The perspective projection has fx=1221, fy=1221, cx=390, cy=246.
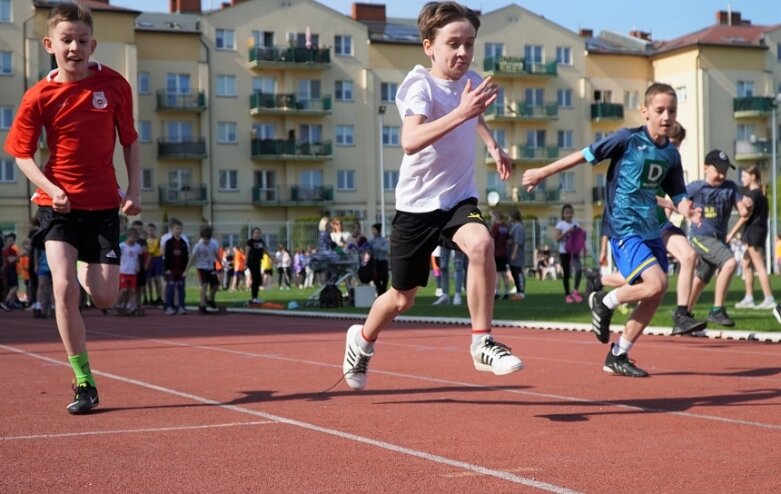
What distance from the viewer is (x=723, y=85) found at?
81.7 meters

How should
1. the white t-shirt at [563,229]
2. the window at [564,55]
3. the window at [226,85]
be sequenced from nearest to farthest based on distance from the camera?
1. the white t-shirt at [563,229]
2. the window at [226,85]
3. the window at [564,55]

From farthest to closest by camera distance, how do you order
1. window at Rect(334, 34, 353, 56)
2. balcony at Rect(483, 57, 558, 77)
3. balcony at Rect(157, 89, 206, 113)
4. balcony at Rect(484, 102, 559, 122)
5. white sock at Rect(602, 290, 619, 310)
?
balcony at Rect(484, 102, 559, 122), balcony at Rect(483, 57, 558, 77), window at Rect(334, 34, 353, 56), balcony at Rect(157, 89, 206, 113), white sock at Rect(602, 290, 619, 310)

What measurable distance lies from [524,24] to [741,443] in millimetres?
76364

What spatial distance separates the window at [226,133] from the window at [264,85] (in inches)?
101

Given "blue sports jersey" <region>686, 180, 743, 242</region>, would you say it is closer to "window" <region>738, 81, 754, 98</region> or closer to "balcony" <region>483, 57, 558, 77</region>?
"balcony" <region>483, 57, 558, 77</region>

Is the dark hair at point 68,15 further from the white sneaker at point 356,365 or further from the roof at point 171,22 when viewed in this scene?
the roof at point 171,22

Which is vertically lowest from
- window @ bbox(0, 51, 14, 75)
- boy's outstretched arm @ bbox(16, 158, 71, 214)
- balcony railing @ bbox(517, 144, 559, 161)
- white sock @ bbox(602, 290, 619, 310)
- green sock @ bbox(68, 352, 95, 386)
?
green sock @ bbox(68, 352, 95, 386)

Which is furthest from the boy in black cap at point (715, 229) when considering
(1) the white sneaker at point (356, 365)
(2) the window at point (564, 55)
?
(2) the window at point (564, 55)

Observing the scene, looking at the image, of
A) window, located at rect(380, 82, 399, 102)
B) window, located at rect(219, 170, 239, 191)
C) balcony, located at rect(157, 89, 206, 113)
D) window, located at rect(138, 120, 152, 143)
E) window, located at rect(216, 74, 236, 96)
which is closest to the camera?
balcony, located at rect(157, 89, 206, 113)

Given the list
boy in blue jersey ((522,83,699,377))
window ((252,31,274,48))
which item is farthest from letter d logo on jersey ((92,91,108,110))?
window ((252,31,274,48))

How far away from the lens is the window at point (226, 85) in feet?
238

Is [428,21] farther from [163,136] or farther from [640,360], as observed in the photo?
[163,136]

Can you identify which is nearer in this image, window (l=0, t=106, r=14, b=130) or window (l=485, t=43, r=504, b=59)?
window (l=0, t=106, r=14, b=130)

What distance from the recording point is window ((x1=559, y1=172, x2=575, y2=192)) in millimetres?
81188
